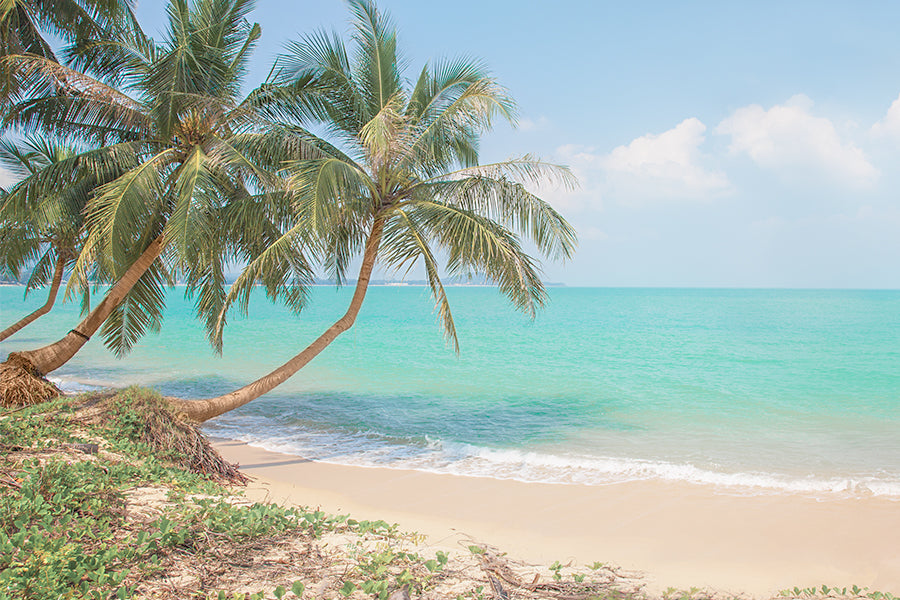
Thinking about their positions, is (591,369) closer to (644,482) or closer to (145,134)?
(644,482)

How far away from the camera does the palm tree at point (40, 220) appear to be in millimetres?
8906

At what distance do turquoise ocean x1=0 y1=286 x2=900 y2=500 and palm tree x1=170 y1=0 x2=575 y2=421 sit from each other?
140 cm

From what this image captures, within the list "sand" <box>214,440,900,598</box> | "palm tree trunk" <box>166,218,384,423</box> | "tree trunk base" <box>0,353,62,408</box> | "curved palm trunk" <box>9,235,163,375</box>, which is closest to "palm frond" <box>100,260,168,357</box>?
"curved palm trunk" <box>9,235,163,375</box>

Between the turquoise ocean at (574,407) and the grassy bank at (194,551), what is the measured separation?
3.85 m

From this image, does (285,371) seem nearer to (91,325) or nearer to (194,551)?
(91,325)

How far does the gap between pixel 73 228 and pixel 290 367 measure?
497 centimetres

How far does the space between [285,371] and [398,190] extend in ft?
10.7

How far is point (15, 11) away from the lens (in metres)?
9.09

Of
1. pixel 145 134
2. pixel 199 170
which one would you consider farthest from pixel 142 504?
pixel 145 134

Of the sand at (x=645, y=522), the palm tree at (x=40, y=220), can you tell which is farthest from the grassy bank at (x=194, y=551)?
the palm tree at (x=40, y=220)

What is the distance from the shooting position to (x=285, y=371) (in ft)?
27.1

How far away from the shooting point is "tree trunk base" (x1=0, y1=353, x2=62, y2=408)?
773 cm

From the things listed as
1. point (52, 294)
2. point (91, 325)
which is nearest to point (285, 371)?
point (91, 325)

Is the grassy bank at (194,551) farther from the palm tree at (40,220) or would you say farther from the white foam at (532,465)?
the palm tree at (40,220)
